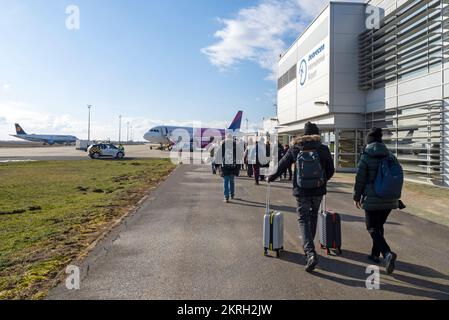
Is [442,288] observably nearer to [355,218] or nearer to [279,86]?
[355,218]

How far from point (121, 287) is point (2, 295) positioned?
1321mm

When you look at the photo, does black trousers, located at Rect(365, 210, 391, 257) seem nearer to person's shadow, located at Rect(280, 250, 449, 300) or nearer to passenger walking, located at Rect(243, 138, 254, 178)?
person's shadow, located at Rect(280, 250, 449, 300)

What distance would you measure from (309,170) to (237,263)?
1702mm

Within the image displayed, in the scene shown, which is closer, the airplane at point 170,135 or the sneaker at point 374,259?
the sneaker at point 374,259

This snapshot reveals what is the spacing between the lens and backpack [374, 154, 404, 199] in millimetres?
4794

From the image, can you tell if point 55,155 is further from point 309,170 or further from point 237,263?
point 309,170

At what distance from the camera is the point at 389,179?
4.80 m

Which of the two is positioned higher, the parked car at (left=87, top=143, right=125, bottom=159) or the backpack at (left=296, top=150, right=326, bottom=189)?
the parked car at (left=87, top=143, right=125, bottom=159)

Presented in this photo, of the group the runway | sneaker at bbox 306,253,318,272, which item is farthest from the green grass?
the runway

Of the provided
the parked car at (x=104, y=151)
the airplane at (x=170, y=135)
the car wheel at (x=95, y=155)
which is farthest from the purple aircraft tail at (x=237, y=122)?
the car wheel at (x=95, y=155)

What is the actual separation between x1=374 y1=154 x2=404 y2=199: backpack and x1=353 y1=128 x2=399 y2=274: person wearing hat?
0.08 metres

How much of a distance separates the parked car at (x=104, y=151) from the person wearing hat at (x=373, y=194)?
34.8 metres

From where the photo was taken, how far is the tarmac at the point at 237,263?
415 cm

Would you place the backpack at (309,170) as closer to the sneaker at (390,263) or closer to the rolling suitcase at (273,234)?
the rolling suitcase at (273,234)
